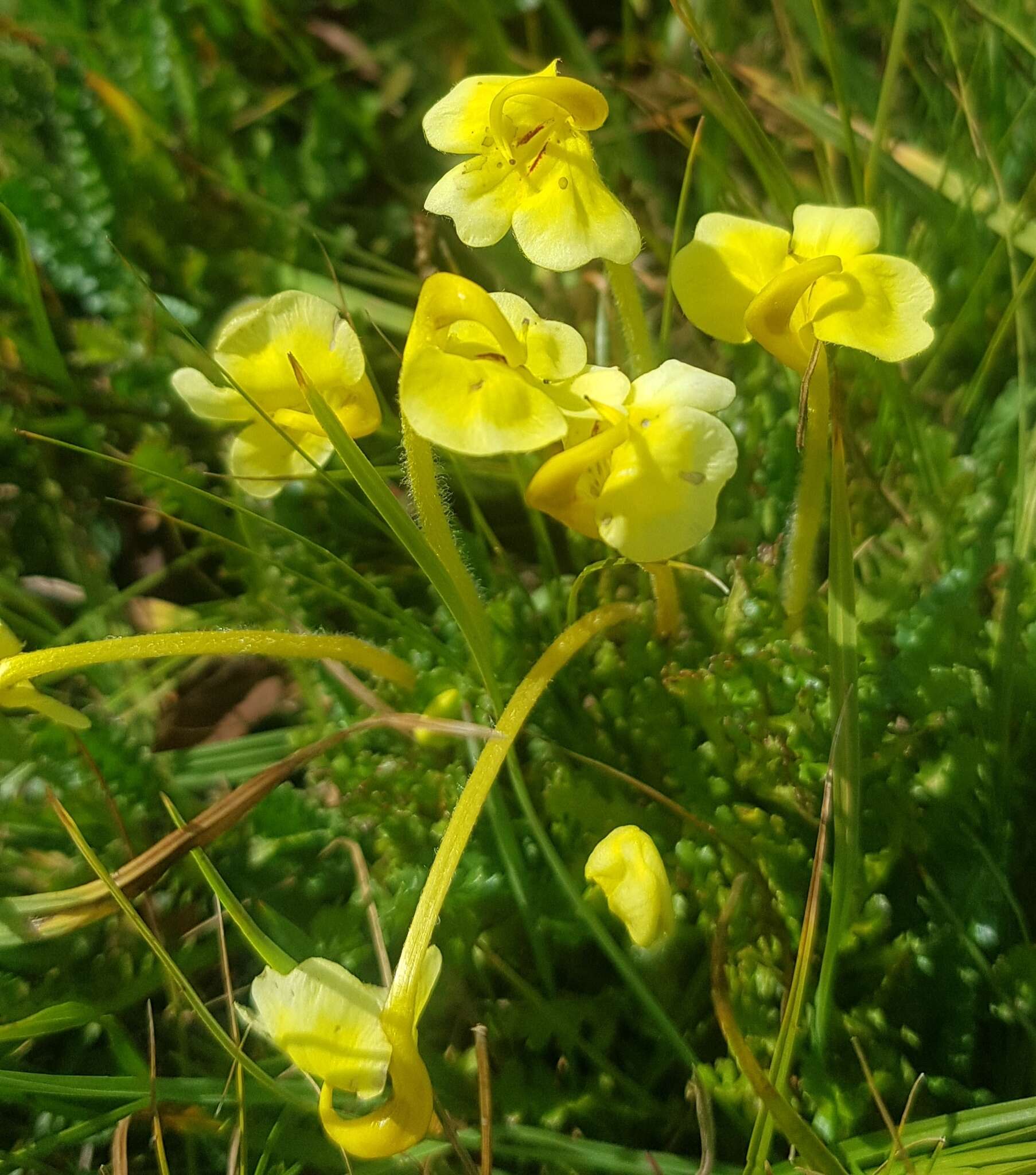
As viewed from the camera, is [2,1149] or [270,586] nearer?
[2,1149]

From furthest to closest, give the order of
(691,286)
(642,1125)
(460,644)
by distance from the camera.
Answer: (460,644) → (642,1125) → (691,286)

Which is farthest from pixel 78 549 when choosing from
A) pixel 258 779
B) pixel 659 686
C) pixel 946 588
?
pixel 946 588

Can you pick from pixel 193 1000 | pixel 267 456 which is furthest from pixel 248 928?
pixel 267 456

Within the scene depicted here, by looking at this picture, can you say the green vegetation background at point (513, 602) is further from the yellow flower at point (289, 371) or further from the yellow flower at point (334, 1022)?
the yellow flower at point (334, 1022)

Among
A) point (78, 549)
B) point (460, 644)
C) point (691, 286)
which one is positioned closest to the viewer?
point (691, 286)

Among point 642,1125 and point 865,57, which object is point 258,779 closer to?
point 642,1125

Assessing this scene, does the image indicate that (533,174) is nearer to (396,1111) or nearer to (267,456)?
(267,456)

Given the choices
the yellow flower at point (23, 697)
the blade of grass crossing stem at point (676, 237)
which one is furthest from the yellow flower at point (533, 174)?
the yellow flower at point (23, 697)
